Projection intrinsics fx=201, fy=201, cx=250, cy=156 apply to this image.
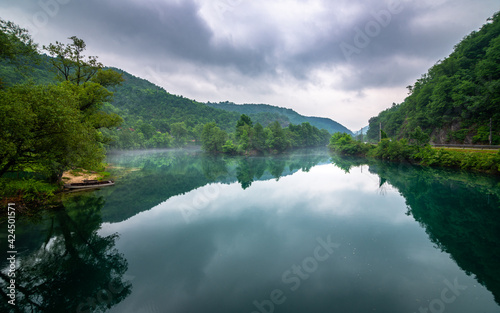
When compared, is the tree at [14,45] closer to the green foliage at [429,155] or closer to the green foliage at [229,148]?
the green foliage at [429,155]

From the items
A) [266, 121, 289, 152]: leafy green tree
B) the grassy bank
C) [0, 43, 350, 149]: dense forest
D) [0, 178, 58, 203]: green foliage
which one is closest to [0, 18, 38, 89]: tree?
[0, 178, 58, 203]: green foliage

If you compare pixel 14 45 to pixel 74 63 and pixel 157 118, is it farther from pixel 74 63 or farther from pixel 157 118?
pixel 157 118

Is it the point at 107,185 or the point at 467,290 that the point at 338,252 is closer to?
the point at 467,290

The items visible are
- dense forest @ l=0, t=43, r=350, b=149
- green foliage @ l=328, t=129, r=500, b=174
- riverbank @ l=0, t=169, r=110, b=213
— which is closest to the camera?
riverbank @ l=0, t=169, r=110, b=213

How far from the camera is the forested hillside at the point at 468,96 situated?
40003mm

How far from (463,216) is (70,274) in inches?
946

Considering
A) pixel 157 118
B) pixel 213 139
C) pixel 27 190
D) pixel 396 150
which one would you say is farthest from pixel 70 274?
pixel 157 118

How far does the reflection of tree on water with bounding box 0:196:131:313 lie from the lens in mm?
6590

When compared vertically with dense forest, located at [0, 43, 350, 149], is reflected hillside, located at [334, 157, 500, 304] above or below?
below

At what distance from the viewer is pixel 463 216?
1487cm

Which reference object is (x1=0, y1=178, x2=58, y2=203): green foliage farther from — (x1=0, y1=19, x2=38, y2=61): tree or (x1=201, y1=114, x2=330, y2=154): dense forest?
(x1=201, y1=114, x2=330, y2=154): dense forest

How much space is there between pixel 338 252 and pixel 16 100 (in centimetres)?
1797

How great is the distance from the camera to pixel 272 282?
25.4 ft

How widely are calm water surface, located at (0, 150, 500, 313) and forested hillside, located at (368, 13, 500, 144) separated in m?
35.1
